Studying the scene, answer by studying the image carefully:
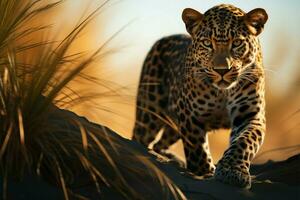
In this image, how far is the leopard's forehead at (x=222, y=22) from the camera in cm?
818

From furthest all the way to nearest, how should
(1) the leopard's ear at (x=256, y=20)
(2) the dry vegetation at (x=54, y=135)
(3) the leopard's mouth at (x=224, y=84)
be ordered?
(1) the leopard's ear at (x=256, y=20)
(3) the leopard's mouth at (x=224, y=84)
(2) the dry vegetation at (x=54, y=135)

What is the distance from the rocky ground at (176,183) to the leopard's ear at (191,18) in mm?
1621

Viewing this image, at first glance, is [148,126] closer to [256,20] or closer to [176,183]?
[256,20]

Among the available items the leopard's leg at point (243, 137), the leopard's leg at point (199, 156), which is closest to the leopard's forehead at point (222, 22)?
the leopard's leg at point (243, 137)

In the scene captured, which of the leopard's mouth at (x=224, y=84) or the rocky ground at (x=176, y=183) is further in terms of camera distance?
the leopard's mouth at (x=224, y=84)

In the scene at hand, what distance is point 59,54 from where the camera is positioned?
20.5 feet

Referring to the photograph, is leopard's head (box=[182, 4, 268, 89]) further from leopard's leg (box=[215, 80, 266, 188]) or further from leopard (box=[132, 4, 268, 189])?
leopard's leg (box=[215, 80, 266, 188])

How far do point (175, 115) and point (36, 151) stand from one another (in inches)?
137

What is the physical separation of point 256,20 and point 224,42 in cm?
47

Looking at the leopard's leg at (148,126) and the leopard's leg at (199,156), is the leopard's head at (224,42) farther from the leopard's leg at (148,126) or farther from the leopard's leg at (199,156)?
the leopard's leg at (148,126)

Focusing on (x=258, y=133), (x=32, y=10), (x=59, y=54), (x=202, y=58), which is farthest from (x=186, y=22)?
(x=59, y=54)

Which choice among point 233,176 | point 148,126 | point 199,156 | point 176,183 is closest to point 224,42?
point 199,156

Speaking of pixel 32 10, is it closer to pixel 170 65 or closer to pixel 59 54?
pixel 59 54

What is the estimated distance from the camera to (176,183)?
256 inches
